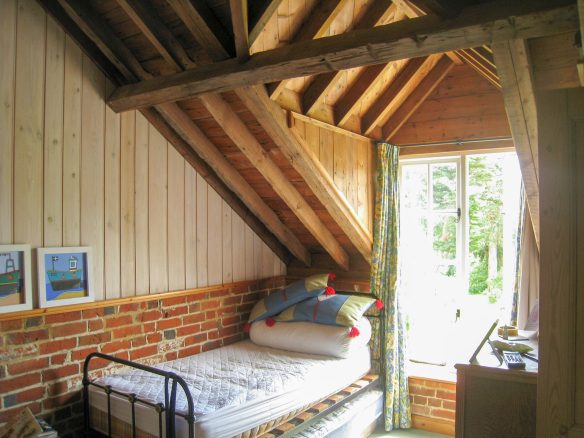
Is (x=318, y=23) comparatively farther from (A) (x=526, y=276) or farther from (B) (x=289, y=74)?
(A) (x=526, y=276)

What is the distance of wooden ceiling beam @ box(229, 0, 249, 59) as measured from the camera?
2.21 meters

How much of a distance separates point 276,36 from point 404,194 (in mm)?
2192

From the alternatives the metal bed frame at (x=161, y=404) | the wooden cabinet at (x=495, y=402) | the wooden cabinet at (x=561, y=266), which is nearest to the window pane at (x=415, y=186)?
the metal bed frame at (x=161, y=404)

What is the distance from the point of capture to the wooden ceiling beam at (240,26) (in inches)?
86.9

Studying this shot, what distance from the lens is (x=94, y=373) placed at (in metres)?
2.94

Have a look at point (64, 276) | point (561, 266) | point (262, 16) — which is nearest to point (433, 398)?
point (561, 266)

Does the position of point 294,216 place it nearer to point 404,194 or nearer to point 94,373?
point 404,194

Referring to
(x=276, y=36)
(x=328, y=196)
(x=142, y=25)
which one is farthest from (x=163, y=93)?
(x=328, y=196)

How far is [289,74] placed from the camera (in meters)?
2.35

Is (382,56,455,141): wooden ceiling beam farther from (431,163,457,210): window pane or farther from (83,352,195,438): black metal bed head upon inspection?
(83,352,195,438): black metal bed head

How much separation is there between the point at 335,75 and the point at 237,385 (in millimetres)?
2051

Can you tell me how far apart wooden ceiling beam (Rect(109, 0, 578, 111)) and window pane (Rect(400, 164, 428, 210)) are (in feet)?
7.78

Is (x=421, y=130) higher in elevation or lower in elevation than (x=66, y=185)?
higher

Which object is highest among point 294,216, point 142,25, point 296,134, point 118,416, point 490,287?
point 142,25
